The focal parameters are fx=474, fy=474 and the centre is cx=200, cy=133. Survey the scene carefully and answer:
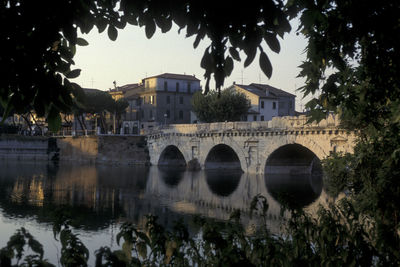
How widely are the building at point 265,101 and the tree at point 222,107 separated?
8.35m

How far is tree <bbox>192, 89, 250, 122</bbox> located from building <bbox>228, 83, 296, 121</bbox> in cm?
835

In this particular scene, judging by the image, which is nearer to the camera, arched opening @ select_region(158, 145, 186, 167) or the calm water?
the calm water

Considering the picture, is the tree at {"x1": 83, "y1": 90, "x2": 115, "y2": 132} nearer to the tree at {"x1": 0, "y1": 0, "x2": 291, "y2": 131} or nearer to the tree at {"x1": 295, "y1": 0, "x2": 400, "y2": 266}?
the tree at {"x1": 295, "y1": 0, "x2": 400, "y2": 266}

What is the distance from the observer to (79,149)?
52.3m

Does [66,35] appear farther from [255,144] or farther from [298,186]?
[255,144]

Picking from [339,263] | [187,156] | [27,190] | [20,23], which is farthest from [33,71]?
[187,156]

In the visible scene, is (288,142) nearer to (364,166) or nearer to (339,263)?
(364,166)

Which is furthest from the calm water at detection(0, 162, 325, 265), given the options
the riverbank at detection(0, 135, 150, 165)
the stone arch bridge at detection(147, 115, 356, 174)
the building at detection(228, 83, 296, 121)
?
the building at detection(228, 83, 296, 121)

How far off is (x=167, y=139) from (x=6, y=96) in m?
41.6

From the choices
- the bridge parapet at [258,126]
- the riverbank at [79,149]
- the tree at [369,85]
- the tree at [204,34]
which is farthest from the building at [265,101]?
the tree at [204,34]

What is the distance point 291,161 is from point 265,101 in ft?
81.9

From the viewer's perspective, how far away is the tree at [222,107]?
167 ft

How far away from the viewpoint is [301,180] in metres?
33.3

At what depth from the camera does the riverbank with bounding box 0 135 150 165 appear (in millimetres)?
49500
